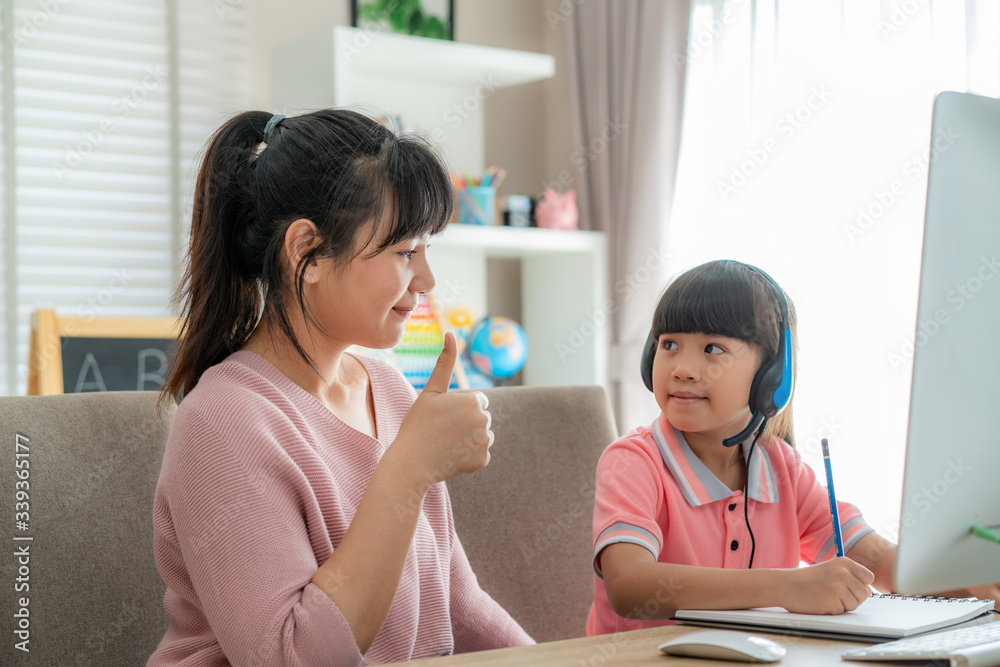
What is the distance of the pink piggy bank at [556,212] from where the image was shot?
9.27 feet

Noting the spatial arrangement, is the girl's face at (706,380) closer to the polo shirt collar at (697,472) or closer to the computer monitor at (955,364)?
the polo shirt collar at (697,472)

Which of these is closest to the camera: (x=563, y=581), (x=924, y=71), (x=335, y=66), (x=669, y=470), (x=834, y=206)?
(x=669, y=470)

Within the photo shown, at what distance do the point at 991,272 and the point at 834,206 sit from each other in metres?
1.72

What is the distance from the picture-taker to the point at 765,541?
3.75 ft

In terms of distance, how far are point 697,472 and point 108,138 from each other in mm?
2167

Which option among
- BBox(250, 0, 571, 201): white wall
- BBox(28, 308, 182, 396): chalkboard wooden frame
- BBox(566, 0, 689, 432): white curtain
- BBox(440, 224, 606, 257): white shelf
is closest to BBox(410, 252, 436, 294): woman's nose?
BBox(28, 308, 182, 396): chalkboard wooden frame

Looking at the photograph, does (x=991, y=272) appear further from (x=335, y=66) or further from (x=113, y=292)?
(x=113, y=292)

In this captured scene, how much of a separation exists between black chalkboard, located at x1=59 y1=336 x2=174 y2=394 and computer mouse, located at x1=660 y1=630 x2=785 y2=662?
5.69 ft

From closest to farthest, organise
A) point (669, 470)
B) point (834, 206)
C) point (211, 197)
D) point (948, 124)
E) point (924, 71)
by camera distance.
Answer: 1. point (948, 124)
2. point (211, 197)
3. point (669, 470)
4. point (924, 71)
5. point (834, 206)

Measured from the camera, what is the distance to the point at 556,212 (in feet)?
9.26

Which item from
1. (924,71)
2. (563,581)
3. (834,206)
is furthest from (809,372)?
(563,581)

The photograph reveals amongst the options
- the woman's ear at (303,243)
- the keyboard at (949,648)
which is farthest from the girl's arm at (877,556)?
the woman's ear at (303,243)

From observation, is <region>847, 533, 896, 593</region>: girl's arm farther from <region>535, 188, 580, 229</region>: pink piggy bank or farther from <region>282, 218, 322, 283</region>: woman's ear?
<region>535, 188, 580, 229</region>: pink piggy bank

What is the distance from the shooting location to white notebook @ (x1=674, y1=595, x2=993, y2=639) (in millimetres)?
777
